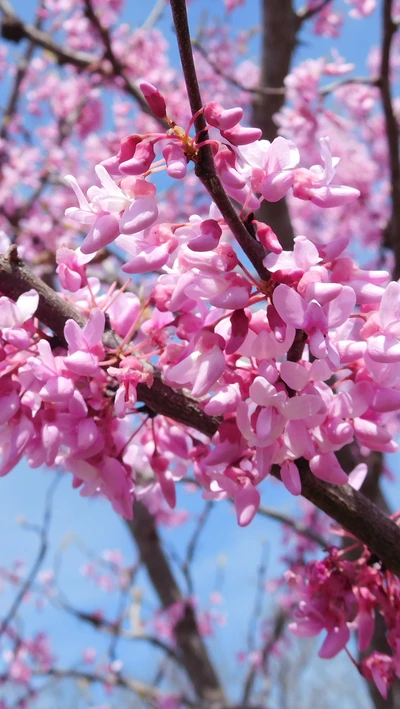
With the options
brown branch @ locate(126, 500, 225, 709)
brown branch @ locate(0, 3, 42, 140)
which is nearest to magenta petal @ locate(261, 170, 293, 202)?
brown branch @ locate(126, 500, 225, 709)

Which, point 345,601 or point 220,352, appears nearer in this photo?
point 220,352

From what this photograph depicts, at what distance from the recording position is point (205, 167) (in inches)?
36.8

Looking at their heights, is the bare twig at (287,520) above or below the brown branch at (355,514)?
below

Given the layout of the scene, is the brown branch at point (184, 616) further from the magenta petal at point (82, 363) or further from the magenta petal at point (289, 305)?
the magenta petal at point (289, 305)

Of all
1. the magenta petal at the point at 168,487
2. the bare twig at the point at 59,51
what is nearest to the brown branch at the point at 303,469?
the magenta petal at the point at 168,487

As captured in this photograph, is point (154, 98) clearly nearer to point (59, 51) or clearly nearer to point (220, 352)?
point (220, 352)

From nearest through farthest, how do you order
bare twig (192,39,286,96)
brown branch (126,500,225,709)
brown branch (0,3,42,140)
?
bare twig (192,39,286,96) → brown branch (126,500,225,709) → brown branch (0,3,42,140)

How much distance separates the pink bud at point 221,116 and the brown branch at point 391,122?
2.79 metres

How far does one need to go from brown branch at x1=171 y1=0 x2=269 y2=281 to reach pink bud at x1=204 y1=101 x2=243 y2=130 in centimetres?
1

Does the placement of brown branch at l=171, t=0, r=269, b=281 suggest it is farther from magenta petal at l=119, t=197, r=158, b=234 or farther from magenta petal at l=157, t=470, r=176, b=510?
magenta petal at l=157, t=470, r=176, b=510

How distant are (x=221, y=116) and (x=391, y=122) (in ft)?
9.49

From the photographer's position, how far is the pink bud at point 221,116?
3.01 ft

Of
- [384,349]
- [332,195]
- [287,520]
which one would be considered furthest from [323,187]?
[287,520]

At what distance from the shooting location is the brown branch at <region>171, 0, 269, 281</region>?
2.81ft
